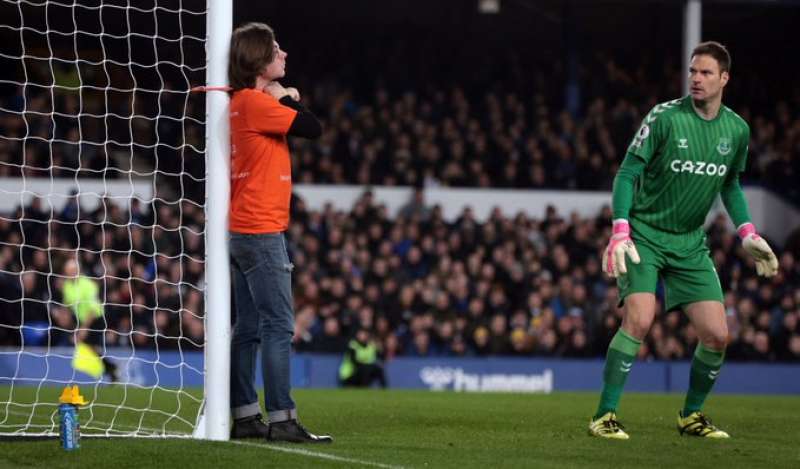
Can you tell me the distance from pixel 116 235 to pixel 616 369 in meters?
12.0

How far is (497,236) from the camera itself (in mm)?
21406

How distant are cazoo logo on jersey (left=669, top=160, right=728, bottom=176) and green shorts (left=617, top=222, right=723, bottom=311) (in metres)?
0.38

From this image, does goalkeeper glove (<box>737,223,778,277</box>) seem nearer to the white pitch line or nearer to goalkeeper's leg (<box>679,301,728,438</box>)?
goalkeeper's leg (<box>679,301,728,438</box>)

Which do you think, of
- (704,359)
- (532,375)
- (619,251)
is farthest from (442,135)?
(619,251)

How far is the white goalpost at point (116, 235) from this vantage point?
719cm

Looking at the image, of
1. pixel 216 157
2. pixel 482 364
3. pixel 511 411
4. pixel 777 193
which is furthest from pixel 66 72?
pixel 216 157

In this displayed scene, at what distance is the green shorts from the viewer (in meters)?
7.57

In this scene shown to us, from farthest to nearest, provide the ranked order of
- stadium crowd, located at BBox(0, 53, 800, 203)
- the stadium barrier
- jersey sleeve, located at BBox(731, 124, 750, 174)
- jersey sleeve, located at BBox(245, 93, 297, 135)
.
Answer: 1. stadium crowd, located at BBox(0, 53, 800, 203)
2. the stadium barrier
3. jersey sleeve, located at BBox(731, 124, 750, 174)
4. jersey sleeve, located at BBox(245, 93, 297, 135)

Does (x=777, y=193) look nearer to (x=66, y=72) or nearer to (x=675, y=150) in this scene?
(x=66, y=72)

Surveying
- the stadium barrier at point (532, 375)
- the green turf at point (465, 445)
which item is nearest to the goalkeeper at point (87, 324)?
the stadium barrier at point (532, 375)

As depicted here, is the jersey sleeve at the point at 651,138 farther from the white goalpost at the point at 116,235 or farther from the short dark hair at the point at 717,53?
the white goalpost at the point at 116,235

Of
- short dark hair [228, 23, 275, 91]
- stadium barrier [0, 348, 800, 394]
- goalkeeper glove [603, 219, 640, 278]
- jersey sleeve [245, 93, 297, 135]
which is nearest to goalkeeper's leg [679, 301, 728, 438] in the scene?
goalkeeper glove [603, 219, 640, 278]

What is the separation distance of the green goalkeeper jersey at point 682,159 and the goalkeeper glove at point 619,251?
15.0 inches

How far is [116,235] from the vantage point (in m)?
18.3
